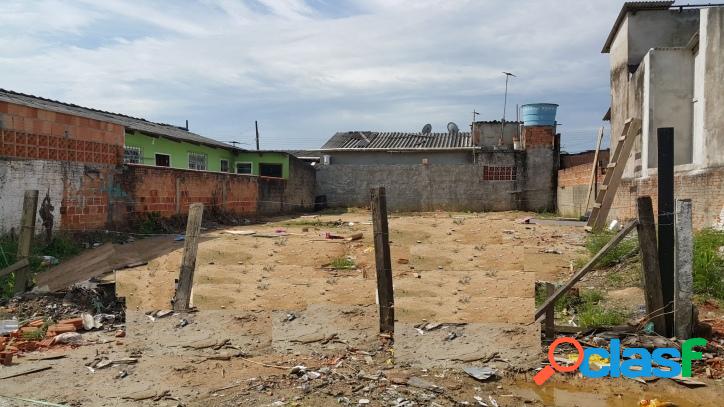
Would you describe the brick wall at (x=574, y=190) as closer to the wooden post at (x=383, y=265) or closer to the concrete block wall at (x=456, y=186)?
the concrete block wall at (x=456, y=186)

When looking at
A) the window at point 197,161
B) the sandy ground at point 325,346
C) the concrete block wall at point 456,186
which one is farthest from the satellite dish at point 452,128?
the sandy ground at point 325,346

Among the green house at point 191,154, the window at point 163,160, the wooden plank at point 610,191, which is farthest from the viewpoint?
the window at point 163,160

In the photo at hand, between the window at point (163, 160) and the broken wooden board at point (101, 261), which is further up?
the window at point (163, 160)

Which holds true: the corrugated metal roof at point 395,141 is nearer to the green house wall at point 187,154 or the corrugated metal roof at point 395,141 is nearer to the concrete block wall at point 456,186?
the concrete block wall at point 456,186

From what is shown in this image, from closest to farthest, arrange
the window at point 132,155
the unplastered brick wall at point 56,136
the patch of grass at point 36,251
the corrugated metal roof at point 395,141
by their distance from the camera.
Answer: the patch of grass at point 36,251, the unplastered brick wall at point 56,136, the window at point 132,155, the corrugated metal roof at point 395,141

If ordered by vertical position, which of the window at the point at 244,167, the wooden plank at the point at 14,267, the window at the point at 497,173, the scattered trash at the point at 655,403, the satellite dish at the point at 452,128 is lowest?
the scattered trash at the point at 655,403

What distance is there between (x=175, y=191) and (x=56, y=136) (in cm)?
388

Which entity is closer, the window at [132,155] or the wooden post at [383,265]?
Result: the wooden post at [383,265]

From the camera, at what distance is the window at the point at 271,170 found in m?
22.9

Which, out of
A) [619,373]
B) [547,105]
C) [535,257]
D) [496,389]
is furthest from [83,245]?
Result: [547,105]

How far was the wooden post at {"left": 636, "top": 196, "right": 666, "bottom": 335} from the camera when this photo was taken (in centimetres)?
486

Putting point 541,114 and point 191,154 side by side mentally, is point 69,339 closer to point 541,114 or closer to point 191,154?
point 191,154

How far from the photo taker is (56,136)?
34.4 feet

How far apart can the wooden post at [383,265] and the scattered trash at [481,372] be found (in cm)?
79
